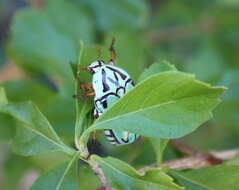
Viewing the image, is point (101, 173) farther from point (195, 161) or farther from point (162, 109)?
point (195, 161)

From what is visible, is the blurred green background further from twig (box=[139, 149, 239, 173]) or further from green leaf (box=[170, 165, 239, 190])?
green leaf (box=[170, 165, 239, 190])

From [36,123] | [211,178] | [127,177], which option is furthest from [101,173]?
[211,178]

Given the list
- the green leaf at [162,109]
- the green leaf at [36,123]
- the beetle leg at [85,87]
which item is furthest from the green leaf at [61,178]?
the beetle leg at [85,87]

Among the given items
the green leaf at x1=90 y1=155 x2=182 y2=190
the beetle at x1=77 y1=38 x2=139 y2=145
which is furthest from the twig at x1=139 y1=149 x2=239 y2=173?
the green leaf at x1=90 y1=155 x2=182 y2=190

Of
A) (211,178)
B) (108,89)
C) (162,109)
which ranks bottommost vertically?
(211,178)

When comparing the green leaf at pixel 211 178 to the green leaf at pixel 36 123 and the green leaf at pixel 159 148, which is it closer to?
the green leaf at pixel 159 148

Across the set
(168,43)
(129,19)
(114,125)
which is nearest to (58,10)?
(129,19)
